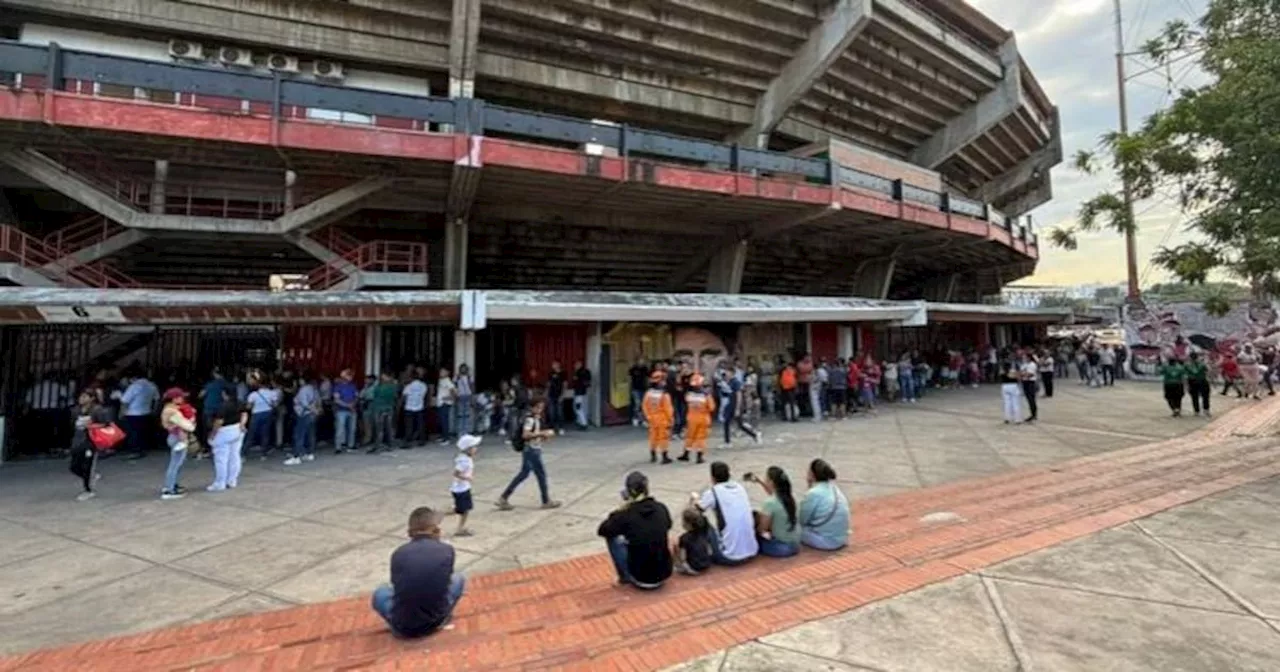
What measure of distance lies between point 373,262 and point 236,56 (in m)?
6.48

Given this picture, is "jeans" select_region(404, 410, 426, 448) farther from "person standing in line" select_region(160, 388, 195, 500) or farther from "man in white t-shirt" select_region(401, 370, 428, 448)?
"person standing in line" select_region(160, 388, 195, 500)

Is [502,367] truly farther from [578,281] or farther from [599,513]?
[599,513]

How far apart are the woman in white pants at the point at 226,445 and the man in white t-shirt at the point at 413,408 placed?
138 inches

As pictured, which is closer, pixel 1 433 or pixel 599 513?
pixel 599 513

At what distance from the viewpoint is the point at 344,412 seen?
1124 cm

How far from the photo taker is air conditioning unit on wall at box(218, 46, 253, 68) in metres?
14.3

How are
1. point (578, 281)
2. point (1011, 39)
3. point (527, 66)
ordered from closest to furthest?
point (527, 66)
point (578, 281)
point (1011, 39)

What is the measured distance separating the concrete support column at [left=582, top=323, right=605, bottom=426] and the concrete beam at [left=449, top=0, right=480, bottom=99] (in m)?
6.86

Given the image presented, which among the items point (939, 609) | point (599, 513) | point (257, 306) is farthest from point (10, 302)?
point (939, 609)

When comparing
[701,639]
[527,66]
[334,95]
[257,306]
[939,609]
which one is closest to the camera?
[701,639]

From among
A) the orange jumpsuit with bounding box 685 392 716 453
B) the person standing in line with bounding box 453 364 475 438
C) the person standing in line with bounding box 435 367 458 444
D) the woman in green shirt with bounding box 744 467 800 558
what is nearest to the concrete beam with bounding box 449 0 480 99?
the person standing in line with bounding box 453 364 475 438

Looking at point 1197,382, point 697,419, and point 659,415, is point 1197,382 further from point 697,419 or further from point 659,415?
point 659,415

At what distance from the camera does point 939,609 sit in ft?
13.6

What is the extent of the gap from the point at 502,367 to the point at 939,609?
12.2 m
